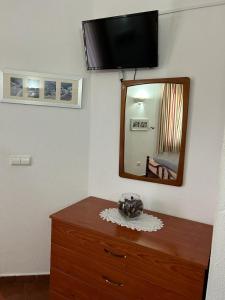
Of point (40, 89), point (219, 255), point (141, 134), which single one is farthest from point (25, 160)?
point (219, 255)

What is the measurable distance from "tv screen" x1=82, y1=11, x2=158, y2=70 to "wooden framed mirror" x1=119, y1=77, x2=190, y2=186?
0.17 metres

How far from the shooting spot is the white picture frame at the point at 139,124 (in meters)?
1.77

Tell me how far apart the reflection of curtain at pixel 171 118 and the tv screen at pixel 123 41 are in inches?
8.4

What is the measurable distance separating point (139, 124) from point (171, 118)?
0.24 m

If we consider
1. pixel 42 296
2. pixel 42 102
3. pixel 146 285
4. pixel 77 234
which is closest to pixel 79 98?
pixel 42 102

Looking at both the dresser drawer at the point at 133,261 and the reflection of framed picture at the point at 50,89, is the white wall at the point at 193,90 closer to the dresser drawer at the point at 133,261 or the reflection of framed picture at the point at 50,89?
the reflection of framed picture at the point at 50,89

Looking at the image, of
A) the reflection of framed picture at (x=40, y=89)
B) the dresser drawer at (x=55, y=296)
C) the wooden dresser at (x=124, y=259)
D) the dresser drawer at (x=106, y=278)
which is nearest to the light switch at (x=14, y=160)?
the reflection of framed picture at (x=40, y=89)

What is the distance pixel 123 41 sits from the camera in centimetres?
167

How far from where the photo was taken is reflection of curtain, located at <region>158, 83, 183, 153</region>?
5.41 feet

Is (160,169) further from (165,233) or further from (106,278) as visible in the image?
(106,278)

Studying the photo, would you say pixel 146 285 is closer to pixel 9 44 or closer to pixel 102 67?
pixel 102 67

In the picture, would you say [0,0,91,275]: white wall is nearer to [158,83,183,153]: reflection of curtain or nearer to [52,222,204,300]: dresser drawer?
[52,222,204,300]: dresser drawer

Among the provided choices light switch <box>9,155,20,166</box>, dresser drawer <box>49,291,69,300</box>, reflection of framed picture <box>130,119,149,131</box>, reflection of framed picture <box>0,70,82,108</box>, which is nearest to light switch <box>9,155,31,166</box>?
light switch <box>9,155,20,166</box>

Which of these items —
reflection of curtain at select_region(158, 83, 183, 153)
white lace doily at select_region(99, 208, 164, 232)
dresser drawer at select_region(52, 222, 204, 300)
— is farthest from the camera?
reflection of curtain at select_region(158, 83, 183, 153)
